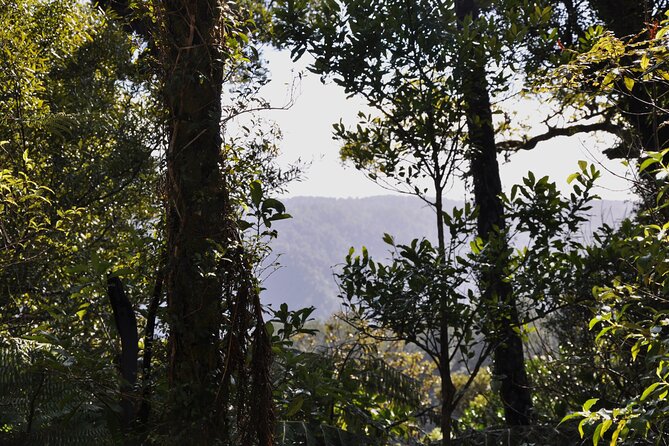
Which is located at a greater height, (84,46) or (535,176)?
(84,46)

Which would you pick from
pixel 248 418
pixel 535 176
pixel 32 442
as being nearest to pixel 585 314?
pixel 535 176

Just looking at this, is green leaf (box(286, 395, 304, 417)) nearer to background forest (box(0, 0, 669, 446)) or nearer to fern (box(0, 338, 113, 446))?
background forest (box(0, 0, 669, 446))

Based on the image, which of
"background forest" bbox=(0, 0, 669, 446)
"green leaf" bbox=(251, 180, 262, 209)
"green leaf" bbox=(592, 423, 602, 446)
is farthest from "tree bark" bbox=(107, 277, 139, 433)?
"green leaf" bbox=(592, 423, 602, 446)

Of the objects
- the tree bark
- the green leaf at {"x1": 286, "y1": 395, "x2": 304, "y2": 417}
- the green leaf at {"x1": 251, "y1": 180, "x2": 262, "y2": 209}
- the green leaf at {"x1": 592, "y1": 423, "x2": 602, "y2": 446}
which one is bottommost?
the green leaf at {"x1": 592, "y1": 423, "x2": 602, "y2": 446}

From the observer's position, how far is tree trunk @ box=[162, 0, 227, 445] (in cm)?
244

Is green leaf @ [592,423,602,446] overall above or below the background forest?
below

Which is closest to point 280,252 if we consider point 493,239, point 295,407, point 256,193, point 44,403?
point 256,193

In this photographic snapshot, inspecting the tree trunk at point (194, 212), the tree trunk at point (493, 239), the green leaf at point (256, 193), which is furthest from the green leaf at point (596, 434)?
the tree trunk at point (493, 239)

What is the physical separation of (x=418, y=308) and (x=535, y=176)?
3.43 feet

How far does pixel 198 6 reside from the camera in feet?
8.79

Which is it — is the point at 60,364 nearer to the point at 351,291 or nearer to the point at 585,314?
the point at 351,291

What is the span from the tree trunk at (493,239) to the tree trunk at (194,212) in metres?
1.90

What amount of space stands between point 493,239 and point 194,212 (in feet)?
6.66

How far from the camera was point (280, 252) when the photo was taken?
2.61 metres
